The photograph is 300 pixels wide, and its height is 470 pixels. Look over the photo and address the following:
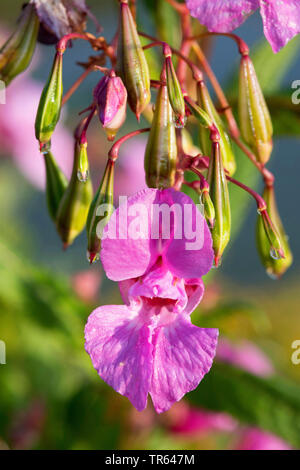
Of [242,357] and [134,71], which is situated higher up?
[134,71]

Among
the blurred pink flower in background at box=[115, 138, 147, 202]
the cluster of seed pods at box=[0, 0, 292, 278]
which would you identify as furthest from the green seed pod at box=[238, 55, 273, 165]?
the blurred pink flower in background at box=[115, 138, 147, 202]

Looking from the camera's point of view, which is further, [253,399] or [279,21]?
[253,399]

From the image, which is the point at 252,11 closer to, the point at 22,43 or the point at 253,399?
the point at 22,43

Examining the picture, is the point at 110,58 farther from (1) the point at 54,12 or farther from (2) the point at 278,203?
(2) the point at 278,203

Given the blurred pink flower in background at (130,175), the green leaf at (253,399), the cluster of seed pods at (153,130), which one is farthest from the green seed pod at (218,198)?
the blurred pink flower in background at (130,175)

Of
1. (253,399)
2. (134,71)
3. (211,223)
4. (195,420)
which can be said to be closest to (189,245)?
(211,223)

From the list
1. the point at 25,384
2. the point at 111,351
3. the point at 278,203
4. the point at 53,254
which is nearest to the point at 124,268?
the point at 111,351

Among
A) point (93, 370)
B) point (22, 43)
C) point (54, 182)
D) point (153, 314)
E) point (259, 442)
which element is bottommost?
point (259, 442)
